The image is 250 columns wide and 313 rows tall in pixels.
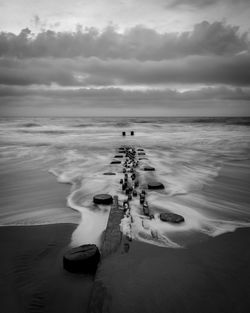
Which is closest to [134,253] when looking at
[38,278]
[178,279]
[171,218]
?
[178,279]

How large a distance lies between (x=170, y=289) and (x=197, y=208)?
7.21ft

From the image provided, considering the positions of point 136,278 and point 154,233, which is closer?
point 136,278

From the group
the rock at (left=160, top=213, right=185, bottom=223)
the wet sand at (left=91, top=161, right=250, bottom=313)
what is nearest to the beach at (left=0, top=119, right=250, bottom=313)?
the wet sand at (left=91, top=161, right=250, bottom=313)

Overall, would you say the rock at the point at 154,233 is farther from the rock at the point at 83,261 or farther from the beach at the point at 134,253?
the rock at the point at 83,261

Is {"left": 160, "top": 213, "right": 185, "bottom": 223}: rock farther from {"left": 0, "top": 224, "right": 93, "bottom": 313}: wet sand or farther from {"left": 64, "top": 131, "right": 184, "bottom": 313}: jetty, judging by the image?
{"left": 0, "top": 224, "right": 93, "bottom": 313}: wet sand

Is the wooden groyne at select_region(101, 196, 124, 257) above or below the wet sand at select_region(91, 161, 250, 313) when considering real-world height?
above

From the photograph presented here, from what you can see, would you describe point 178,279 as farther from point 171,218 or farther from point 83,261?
point 171,218

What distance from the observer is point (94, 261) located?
2.17 metres

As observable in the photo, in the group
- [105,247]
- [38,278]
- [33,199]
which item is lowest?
[33,199]

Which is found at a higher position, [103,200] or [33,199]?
[103,200]

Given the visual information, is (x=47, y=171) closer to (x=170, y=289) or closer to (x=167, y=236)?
(x=167, y=236)

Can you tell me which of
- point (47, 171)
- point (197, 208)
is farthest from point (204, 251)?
point (47, 171)

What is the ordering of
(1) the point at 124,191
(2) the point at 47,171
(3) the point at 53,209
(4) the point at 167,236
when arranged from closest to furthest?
(4) the point at 167,236 < (3) the point at 53,209 < (1) the point at 124,191 < (2) the point at 47,171

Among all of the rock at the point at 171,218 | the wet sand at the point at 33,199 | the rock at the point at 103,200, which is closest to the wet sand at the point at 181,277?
the rock at the point at 171,218
